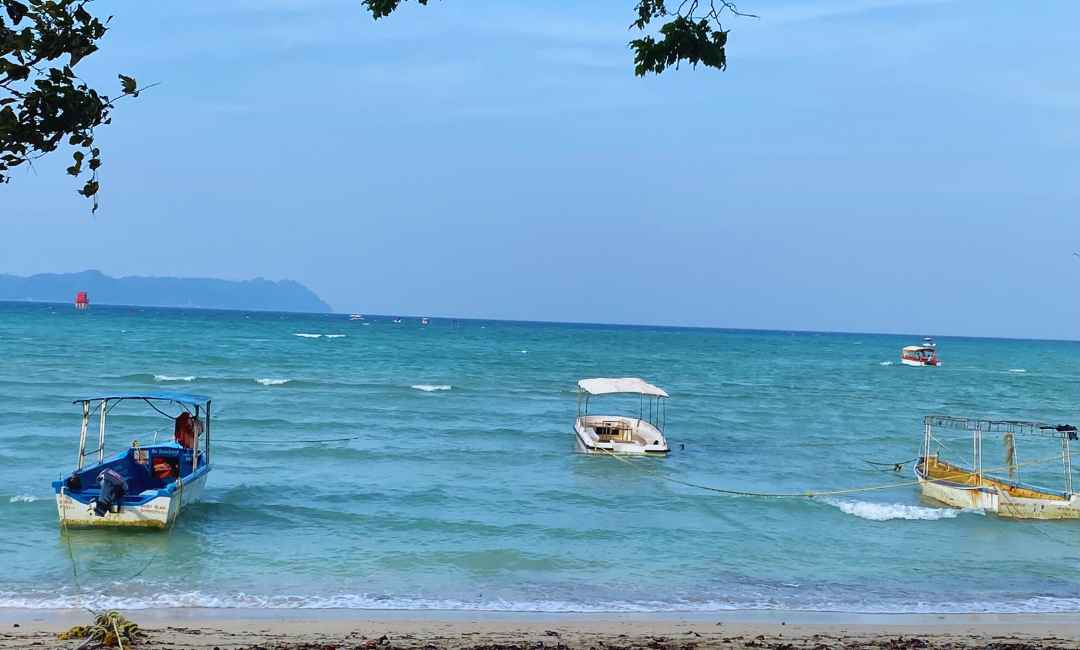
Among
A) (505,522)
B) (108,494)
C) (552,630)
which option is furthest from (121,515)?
(552,630)

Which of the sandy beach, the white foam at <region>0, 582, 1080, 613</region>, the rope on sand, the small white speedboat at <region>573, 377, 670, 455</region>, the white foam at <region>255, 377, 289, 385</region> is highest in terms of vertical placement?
the small white speedboat at <region>573, 377, 670, 455</region>

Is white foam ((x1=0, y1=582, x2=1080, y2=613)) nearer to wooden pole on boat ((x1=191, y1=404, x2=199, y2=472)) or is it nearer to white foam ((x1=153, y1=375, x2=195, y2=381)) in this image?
wooden pole on boat ((x1=191, y1=404, x2=199, y2=472))

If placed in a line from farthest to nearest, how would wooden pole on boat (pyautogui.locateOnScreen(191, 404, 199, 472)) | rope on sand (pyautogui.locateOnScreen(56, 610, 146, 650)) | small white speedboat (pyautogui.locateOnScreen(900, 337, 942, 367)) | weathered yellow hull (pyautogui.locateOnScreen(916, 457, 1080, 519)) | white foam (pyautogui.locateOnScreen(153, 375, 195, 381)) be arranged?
small white speedboat (pyautogui.locateOnScreen(900, 337, 942, 367)), white foam (pyautogui.locateOnScreen(153, 375, 195, 381)), weathered yellow hull (pyautogui.locateOnScreen(916, 457, 1080, 519)), wooden pole on boat (pyautogui.locateOnScreen(191, 404, 199, 472)), rope on sand (pyautogui.locateOnScreen(56, 610, 146, 650))

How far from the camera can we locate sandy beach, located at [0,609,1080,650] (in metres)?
11.1

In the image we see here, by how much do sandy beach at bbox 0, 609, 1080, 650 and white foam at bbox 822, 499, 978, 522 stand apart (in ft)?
22.7

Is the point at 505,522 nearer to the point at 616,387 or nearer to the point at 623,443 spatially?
the point at 623,443

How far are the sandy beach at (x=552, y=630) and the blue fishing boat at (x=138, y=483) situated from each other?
4.23m

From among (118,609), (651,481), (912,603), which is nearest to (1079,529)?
(912,603)

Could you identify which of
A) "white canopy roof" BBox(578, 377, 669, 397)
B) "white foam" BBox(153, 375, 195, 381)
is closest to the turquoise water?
"white canopy roof" BBox(578, 377, 669, 397)

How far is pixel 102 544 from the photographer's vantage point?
16.1 m

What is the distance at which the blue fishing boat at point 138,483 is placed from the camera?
16.5 metres

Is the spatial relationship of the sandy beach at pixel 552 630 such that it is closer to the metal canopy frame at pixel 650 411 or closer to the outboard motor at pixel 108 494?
the outboard motor at pixel 108 494

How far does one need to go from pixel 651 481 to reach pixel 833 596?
961 cm

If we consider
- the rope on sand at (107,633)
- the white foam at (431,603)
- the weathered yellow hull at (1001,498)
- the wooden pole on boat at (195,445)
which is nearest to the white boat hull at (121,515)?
the wooden pole on boat at (195,445)
